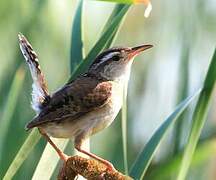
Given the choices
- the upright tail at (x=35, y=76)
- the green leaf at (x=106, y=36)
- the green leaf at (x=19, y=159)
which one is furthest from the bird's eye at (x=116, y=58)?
the green leaf at (x=19, y=159)

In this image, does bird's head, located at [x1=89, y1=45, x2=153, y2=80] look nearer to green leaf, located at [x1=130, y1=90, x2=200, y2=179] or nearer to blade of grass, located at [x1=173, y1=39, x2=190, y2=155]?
blade of grass, located at [x1=173, y1=39, x2=190, y2=155]

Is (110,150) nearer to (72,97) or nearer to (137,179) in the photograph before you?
(72,97)

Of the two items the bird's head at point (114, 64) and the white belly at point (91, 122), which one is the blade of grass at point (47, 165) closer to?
the white belly at point (91, 122)

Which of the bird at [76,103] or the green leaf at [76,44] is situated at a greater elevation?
the green leaf at [76,44]

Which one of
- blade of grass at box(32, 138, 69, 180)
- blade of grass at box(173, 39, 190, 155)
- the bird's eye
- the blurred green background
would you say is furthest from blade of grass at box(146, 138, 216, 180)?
the bird's eye

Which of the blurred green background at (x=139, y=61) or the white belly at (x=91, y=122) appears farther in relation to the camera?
the blurred green background at (x=139, y=61)

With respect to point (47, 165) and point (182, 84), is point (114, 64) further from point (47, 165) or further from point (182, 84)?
point (47, 165)
